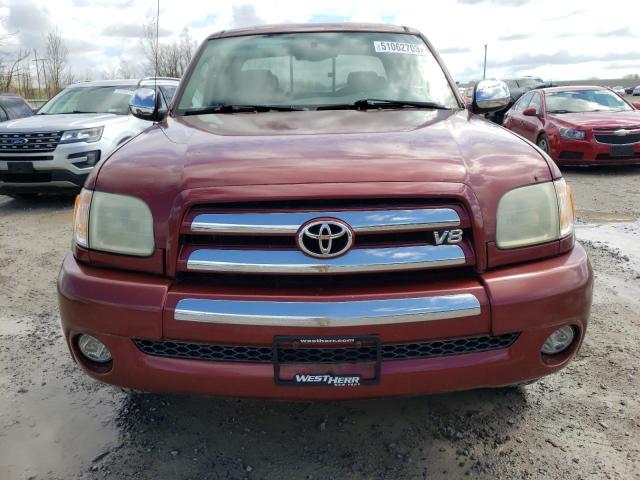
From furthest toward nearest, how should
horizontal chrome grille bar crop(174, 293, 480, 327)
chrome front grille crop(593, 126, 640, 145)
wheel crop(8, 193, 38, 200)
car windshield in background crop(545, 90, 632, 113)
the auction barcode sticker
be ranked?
car windshield in background crop(545, 90, 632, 113)
chrome front grille crop(593, 126, 640, 145)
wheel crop(8, 193, 38, 200)
the auction barcode sticker
horizontal chrome grille bar crop(174, 293, 480, 327)

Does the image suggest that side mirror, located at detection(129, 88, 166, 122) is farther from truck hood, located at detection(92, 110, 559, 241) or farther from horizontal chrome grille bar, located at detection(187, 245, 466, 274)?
horizontal chrome grille bar, located at detection(187, 245, 466, 274)

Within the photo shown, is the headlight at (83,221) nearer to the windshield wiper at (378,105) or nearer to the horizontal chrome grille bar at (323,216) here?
the horizontal chrome grille bar at (323,216)

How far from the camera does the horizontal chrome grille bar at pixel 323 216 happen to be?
6.23 ft

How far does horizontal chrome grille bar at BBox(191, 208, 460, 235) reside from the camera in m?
1.90

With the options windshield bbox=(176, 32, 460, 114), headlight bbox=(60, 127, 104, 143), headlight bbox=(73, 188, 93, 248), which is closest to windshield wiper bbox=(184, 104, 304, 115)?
windshield bbox=(176, 32, 460, 114)

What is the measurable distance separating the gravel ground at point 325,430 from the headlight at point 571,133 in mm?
6644

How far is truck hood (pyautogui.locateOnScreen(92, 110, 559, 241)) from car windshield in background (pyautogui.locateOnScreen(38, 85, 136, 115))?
650 cm

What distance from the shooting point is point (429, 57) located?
11.6 feet

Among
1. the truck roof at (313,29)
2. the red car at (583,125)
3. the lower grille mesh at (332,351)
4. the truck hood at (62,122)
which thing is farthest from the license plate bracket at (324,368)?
the red car at (583,125)

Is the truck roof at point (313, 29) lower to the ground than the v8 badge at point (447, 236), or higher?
higher

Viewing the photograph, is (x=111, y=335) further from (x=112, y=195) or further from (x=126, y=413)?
(x=126, y=413)

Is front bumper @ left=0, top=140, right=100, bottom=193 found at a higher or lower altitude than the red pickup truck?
lower

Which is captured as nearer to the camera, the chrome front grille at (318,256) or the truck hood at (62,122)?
the chrome front grille at (318,256)

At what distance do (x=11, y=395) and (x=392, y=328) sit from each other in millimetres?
2002
